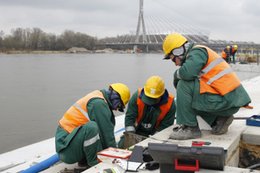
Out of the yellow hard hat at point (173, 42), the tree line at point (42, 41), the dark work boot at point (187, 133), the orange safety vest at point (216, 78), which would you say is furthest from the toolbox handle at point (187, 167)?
the tree line at point (42, 41)

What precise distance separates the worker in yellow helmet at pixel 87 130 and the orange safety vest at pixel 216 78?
95 centimetres

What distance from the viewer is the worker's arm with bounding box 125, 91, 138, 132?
14.5 feet

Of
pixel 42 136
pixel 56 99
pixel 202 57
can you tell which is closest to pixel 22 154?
pixel 202 57

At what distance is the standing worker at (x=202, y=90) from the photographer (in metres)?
3.28

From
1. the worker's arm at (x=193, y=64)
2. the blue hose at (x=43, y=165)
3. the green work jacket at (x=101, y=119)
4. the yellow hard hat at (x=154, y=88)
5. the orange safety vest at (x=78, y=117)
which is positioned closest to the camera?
the worker's arm at (x=193, y=64)

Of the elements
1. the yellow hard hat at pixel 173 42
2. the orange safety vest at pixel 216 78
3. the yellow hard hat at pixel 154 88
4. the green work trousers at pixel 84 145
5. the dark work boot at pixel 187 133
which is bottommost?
the green work trousers at pixel 84 145

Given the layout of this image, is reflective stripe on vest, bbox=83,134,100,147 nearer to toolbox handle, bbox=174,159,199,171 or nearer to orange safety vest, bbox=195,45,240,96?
orange safety vest, bbox=195,45,240,96

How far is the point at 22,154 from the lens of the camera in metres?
4.70

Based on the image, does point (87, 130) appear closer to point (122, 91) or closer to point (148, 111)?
point (122, 91)

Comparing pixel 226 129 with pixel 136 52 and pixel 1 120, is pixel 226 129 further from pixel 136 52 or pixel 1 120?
pixel 136 52

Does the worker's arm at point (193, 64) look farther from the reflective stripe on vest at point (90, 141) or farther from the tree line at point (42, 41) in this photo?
the tree line at point (42, 41)

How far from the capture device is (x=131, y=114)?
4473 millimetres

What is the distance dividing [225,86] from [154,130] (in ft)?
4.79

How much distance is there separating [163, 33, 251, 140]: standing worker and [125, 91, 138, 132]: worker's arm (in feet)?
3.44
